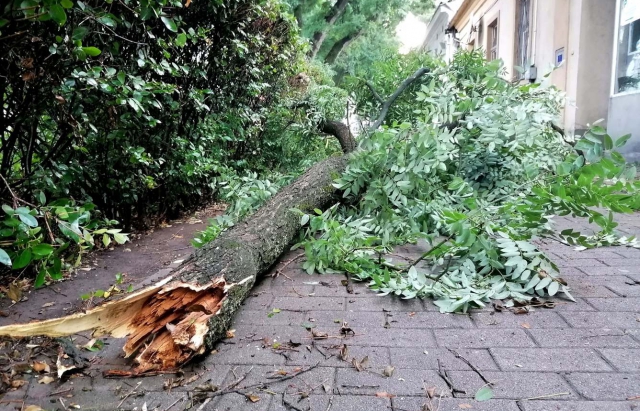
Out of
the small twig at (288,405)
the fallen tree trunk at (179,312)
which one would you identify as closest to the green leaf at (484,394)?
the small twig at (288,405)

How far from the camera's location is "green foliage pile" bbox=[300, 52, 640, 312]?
2.21 metres

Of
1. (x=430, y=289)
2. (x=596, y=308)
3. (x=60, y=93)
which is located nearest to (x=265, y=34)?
(x=60, y=93)

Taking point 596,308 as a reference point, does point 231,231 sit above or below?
above

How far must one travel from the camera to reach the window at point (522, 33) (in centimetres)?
952

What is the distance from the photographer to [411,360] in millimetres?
1691

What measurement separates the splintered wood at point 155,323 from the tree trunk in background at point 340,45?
17695mm

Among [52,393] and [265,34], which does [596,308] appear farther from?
[265,34]

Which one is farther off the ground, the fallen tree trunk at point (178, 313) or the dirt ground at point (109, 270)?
the fallen tree trunk at point (178, 313)

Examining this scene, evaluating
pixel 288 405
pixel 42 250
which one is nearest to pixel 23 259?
pixel 42 250

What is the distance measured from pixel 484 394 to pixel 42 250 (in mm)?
1527

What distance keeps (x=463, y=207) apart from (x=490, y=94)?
117 centimetres

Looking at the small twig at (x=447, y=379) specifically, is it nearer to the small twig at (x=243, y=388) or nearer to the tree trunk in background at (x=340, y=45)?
the small twig at (x=243, y=388)

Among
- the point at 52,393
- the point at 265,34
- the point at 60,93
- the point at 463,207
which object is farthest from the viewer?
the point at 265,34

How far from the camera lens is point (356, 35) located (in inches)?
710
